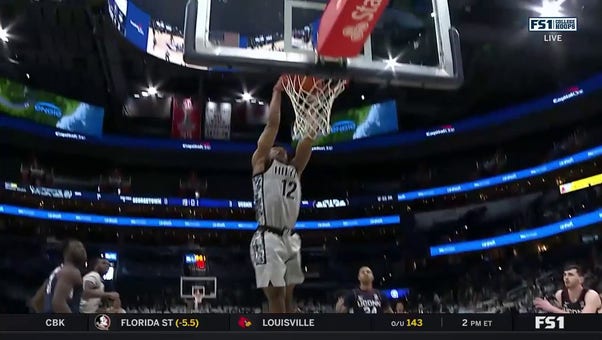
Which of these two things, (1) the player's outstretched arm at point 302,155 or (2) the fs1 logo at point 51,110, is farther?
(2) the fs1 logo at point 51,110

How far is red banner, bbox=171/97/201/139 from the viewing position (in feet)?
28.3

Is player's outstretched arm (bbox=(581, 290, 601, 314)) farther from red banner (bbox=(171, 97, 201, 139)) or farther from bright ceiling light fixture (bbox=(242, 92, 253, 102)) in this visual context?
red banner (bbox=(171, 97, 201, 139))

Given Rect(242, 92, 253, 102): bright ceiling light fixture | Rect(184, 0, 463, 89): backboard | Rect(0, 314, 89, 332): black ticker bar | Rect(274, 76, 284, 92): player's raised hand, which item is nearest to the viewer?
Rect(0, 314, 89, 332): black ticker bar

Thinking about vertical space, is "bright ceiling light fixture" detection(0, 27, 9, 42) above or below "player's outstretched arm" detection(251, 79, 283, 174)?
above

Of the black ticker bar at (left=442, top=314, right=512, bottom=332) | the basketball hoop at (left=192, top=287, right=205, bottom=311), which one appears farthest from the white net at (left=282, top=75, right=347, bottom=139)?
the basketball hoop at (left=192, top=287, right=205, bottom=311)

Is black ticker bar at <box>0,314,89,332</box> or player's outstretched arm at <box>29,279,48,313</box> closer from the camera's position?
black ticker bar at <box>0,314,89,332</box>

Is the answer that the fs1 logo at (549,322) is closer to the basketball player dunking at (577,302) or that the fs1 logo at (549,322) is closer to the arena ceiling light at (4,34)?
the basketball player dunking at (577,302)

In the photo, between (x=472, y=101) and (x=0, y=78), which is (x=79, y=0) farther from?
(x=472, y=101)

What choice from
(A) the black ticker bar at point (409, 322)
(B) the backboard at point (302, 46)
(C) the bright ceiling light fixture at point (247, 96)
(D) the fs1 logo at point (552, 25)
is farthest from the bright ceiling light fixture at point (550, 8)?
(A) the black ticker bar at point (409, 322)

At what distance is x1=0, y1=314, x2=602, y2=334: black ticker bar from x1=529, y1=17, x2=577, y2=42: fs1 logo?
4771mm

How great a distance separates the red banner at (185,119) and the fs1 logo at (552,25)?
402 centimetres

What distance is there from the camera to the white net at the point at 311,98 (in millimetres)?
4195

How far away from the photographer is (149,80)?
8.23 m

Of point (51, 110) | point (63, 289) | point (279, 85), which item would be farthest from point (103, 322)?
point (51, 110)
